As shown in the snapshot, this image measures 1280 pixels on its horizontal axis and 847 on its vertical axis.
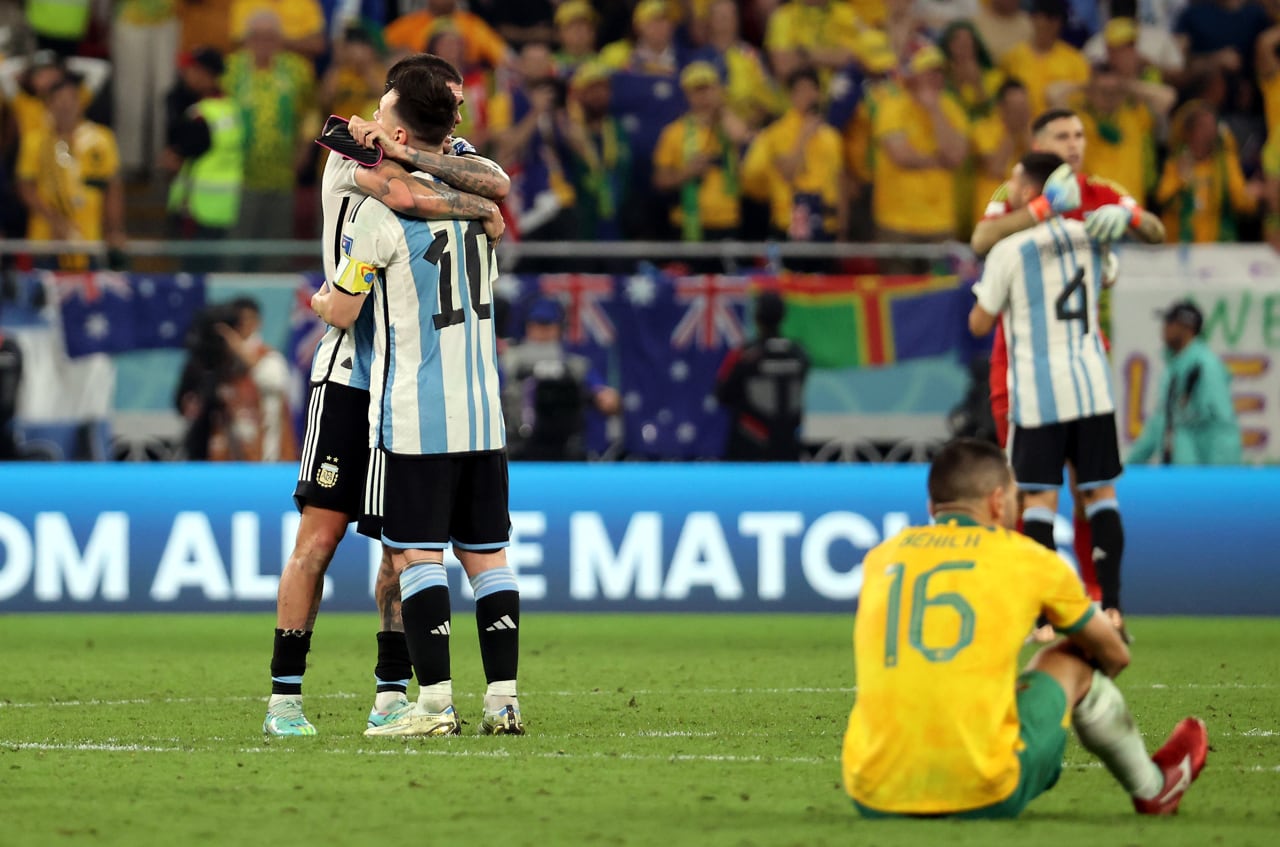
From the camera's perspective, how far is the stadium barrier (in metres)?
12.4

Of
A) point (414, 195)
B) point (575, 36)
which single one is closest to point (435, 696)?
point (414, 195)

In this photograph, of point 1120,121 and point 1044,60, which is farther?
point 1044,60

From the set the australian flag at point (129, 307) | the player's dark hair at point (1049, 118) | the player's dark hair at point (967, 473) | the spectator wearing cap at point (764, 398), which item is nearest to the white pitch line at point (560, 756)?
the player's dark hair at point (967, 473)

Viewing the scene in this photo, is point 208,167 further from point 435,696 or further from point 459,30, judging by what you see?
point 435,696

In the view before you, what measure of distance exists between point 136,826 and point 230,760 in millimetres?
1203

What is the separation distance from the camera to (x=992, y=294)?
9.73m

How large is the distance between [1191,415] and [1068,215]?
14.8ft

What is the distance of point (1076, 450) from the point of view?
32.2 feet

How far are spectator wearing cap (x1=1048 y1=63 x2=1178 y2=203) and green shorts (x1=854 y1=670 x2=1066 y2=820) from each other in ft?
39.0

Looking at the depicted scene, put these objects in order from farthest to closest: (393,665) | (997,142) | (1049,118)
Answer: (997,142) < (1049,118) < (393,665)

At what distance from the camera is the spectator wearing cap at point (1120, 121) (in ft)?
54.3

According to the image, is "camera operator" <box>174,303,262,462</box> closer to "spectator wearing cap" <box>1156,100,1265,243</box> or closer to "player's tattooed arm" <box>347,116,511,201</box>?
"spectator wearing cap" <box>1156,100,1265,243</box>

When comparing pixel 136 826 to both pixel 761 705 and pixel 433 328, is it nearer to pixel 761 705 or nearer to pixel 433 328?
pixel 433 328

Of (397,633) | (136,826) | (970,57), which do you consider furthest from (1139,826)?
(970,57)
